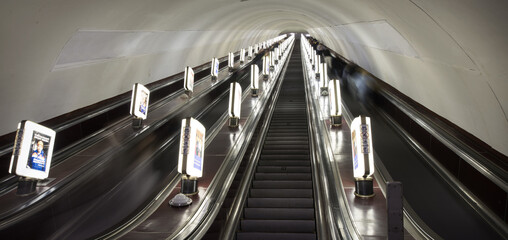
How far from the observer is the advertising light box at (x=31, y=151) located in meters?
4.95

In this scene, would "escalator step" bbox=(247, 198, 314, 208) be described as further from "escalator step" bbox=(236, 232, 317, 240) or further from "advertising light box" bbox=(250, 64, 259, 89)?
"advertising light box" bbox=(250, 64, 259, 89)

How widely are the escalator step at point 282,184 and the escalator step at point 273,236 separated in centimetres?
178

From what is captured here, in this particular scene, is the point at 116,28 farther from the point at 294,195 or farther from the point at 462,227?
the point at 462,227

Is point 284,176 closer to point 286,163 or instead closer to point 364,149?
point 286,163

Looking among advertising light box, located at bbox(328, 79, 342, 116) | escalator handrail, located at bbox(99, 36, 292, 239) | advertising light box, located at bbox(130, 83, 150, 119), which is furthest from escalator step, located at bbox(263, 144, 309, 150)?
advertising light box, located at bbox(130, 83, 150, 119)

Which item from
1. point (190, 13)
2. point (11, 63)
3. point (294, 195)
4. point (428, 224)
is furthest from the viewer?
point (190, 13)

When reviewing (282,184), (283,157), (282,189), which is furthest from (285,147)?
(282,189)

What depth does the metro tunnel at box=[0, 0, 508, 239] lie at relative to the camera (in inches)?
177

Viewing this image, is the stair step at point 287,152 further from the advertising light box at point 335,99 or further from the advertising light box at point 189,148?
the advertising light box at point 189,148

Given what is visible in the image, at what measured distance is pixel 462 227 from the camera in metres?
4.28

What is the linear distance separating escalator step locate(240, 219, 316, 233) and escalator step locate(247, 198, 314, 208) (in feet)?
2.23

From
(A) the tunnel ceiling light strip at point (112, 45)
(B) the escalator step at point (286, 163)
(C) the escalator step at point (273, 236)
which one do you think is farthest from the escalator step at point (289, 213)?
(A) the tunnel ceiling light strip at point (112, 45)

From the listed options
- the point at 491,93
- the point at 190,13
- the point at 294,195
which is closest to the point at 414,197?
the point at 491,93

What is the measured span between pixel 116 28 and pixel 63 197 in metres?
4.18
